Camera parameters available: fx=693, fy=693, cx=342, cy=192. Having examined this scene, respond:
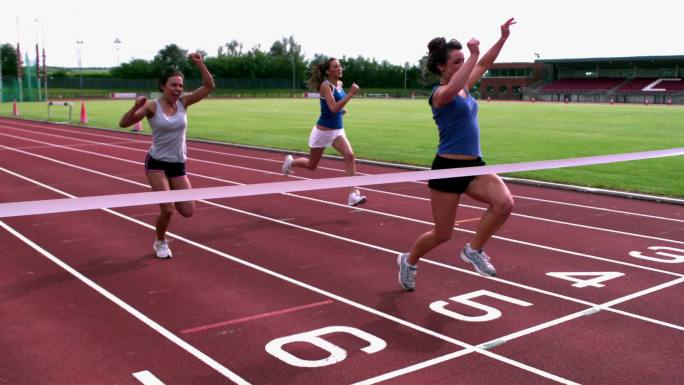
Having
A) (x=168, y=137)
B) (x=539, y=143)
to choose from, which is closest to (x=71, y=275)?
(x=168, y=137)

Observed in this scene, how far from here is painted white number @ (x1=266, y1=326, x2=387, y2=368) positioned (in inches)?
175

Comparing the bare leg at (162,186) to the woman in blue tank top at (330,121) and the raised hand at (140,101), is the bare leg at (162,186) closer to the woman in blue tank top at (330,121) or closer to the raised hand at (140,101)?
the raised hand at (140,101)

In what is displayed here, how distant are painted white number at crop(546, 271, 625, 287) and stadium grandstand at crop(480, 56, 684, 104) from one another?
233ft

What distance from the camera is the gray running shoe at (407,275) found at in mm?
5844

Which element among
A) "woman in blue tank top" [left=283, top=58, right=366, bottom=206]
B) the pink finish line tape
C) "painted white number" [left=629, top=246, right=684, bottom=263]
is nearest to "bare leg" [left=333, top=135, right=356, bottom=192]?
"woman in blue tank top" [left=283, top=58, right=366, bottom=206]

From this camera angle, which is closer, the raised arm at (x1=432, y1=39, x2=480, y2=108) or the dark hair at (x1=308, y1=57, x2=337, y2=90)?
the raised arm at (x1=432, y1=39, x2=480, y2=108)

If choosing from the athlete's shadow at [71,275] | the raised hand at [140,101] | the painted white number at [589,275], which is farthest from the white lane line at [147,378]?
the painted white number at [589,275]

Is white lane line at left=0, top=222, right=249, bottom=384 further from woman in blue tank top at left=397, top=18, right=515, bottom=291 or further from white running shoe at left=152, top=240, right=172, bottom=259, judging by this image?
woman in blue tank top at left=397, top=18, right=515, bottom=291

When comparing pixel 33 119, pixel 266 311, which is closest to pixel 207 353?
pixel 266 311

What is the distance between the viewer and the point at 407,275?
19.2 feet

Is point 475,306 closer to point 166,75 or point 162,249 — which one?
point 162,249

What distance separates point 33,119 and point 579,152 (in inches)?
1051

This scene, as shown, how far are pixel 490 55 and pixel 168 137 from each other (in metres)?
3.30

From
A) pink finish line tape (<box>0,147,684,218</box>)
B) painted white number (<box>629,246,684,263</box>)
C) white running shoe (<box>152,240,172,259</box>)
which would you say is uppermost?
pink finish line tape (<box>0,147,684,218</box>)
